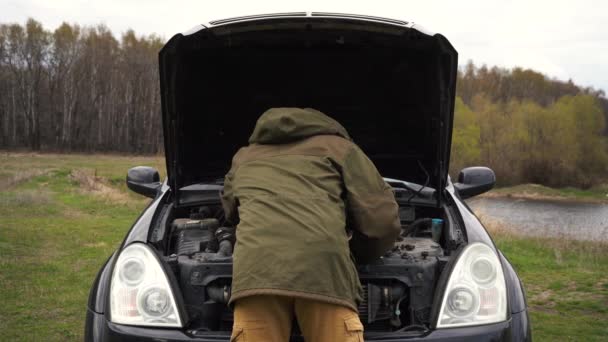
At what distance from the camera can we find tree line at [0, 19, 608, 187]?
58.0m

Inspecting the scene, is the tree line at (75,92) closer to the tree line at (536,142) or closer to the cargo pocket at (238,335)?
the tree line at (536,142)

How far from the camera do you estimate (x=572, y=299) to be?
6.65 m

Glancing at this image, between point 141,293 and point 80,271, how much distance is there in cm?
560

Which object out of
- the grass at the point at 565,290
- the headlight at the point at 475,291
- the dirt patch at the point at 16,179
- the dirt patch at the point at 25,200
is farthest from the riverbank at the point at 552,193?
the headlight at the point at 475,291

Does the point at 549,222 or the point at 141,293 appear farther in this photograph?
the point at 549,222

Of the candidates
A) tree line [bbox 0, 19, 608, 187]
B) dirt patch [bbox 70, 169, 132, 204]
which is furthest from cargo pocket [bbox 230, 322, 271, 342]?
tree line [bbox 0, 19, 608, 187]

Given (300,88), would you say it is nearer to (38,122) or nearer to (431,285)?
(431,285)

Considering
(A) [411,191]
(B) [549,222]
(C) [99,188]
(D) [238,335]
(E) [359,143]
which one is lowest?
(B) [549,222]

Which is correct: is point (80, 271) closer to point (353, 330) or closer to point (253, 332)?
point (253, 332)

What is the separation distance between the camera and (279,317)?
218 centimetres

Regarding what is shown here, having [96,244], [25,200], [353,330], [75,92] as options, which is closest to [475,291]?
[353,330]

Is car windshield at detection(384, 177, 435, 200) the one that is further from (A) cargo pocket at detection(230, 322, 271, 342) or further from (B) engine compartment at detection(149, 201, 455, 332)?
(A) cargo pocket at detection(230, 322, 271, 342)

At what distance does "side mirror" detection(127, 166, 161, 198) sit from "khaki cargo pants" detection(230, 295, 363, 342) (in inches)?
86.3

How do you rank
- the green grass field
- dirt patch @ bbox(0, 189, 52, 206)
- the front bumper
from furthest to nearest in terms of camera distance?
dirt patch @ bbox(0, 189, 52, 206) < the green grass field < the front bumper
